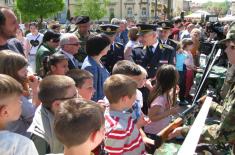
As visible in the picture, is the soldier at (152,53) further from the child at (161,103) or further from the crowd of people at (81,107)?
the child at (161,103)

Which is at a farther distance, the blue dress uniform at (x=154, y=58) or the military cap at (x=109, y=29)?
the military cap at (x=109, y=29)

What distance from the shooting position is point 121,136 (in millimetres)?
2482

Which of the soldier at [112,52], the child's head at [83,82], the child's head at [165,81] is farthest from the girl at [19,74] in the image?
the soldier at [112,52]

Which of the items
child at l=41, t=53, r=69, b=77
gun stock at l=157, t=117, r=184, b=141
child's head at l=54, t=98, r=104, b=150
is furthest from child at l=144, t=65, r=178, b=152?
child's head at l=54, t=98, r=104, b=150

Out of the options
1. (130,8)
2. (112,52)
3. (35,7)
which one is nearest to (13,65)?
(112,52)

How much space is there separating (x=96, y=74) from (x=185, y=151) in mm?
2883

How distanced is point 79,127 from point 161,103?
6.01ft

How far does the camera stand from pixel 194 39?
846 cm

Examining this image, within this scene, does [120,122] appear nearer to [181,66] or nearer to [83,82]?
[83,82]

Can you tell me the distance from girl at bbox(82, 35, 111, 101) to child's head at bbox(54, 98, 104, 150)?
224 centimetres

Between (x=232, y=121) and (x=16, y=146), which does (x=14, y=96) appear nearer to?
(x=16, y=146)

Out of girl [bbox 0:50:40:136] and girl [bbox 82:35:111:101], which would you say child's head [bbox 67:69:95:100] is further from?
girl [bbox 82:35:111:101]

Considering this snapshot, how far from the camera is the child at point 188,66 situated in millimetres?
7926

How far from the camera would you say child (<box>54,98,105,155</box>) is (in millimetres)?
1730
